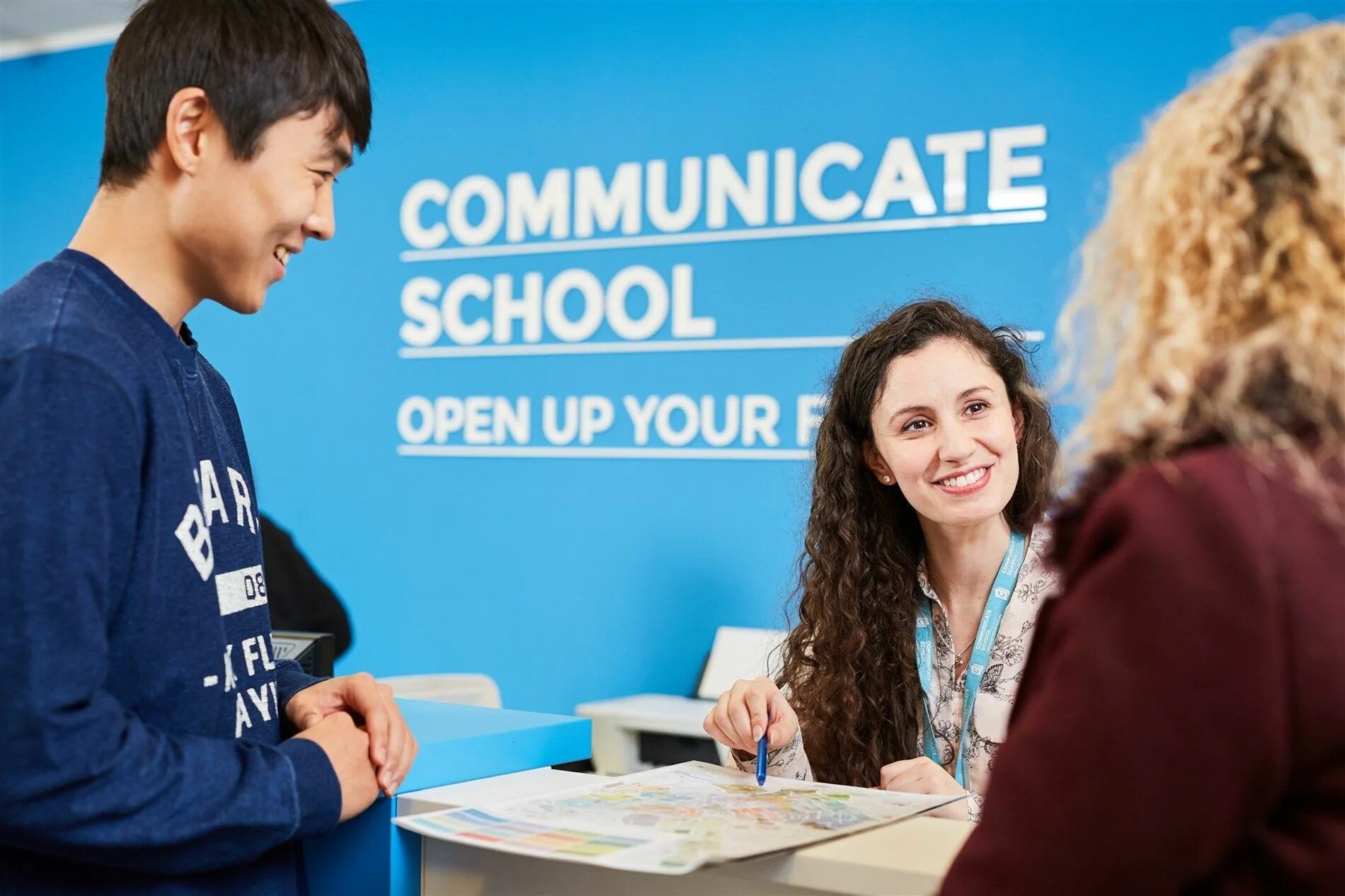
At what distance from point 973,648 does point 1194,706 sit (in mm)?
1267

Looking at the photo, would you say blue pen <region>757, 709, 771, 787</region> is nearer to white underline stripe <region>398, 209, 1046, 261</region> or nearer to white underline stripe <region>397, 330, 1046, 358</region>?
white underline stripe <region>397, 330, 1046, 358</region>

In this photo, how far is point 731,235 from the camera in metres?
3.91

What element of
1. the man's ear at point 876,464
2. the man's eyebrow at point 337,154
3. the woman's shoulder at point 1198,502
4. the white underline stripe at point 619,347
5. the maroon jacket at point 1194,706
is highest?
the white underline stripe at point 619,347

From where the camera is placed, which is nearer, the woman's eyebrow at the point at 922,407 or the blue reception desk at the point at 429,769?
the blue reception desk at the point at 429,769

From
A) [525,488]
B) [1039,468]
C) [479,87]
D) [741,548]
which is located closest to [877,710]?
[1039,468]

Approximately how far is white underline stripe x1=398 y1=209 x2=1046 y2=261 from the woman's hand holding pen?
222 cm

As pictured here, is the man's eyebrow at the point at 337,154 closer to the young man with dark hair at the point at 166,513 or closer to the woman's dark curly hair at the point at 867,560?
the young man with dark hair at the point at 166,513

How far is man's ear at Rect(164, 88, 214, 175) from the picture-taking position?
43.5 inches

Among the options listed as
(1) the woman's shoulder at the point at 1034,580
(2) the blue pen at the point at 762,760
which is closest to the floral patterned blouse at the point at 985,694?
(1) the woman's shoulder at the point at 1034,580

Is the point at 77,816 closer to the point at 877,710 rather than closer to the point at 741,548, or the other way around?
the point at 877,710

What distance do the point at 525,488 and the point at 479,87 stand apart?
1.38 metres

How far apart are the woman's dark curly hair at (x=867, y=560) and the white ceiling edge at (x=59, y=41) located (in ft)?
13.2

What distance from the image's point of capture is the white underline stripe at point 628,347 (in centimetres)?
377

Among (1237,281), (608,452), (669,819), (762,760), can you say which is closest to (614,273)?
(608,452)
